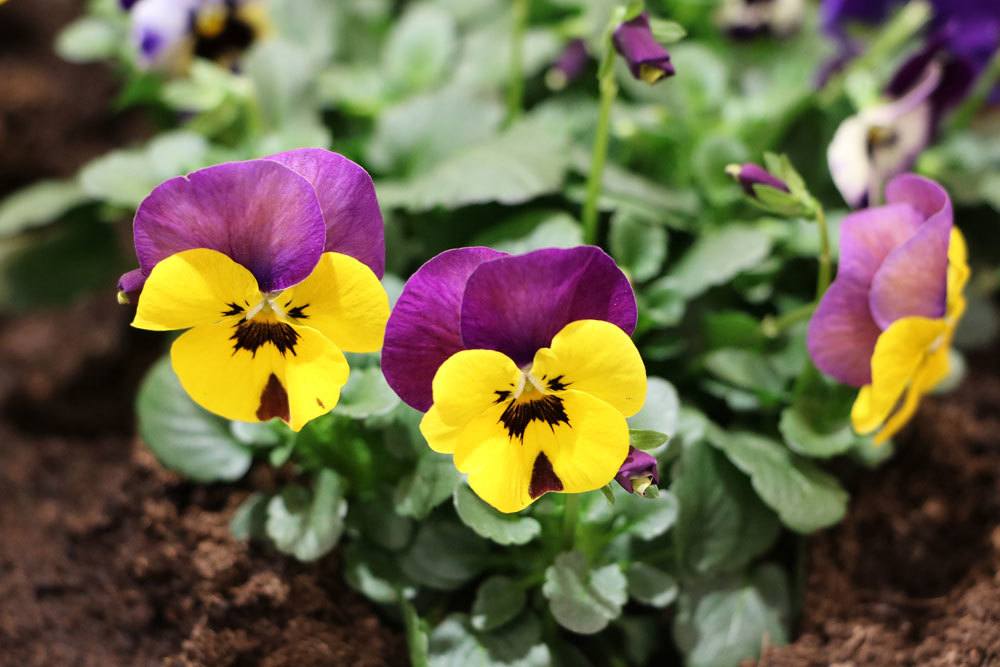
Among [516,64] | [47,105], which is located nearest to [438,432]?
[516,64]

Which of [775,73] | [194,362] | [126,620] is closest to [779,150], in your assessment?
[775,73]

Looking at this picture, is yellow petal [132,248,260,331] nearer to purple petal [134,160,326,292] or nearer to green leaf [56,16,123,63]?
purple petal [134,160,326,292]

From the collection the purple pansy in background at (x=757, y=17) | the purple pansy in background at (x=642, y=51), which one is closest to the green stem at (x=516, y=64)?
the purple pansy in background at (x=757, y=17)

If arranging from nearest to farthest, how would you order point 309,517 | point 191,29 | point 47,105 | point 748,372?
point 309,517
point 748,372
point 191,29
point 47,105

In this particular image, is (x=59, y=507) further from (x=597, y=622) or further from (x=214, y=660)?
(x=597, y=622)

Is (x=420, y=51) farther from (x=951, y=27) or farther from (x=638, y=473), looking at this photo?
(x=638, y=473)

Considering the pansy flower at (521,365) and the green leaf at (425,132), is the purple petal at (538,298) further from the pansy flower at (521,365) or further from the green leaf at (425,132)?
the green leaf at (425,132)
